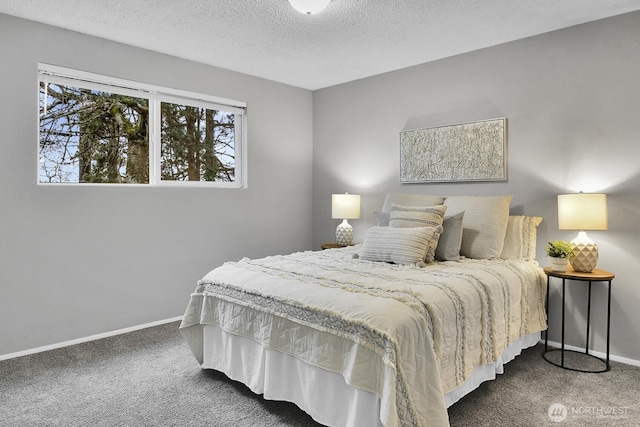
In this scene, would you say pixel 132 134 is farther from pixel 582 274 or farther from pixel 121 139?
pixel 582 274

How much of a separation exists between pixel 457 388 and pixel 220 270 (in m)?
1.57

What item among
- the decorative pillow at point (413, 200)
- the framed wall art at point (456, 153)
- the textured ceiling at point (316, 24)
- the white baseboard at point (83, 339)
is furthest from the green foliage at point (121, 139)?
the framed wall art at point (456, 153)

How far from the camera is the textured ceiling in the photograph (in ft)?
9.07

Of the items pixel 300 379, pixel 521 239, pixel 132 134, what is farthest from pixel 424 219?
pixel 132 134

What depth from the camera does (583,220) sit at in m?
Result: 2.73

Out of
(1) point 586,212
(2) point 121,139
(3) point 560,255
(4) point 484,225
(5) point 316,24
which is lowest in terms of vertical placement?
(3) point 560,255

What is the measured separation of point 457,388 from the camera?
81.8 inches

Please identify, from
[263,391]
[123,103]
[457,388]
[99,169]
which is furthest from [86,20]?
[457,388]

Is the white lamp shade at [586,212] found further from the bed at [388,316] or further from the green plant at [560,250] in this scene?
the bed at [388,316]

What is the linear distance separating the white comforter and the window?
1626 millimetres

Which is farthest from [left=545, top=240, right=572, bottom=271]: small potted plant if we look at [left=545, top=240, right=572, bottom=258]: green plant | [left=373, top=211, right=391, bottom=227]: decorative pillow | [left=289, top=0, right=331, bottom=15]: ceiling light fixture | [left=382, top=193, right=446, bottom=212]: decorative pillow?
[left=289, top=0, right=331, bottom=15]: ceiling light fixture

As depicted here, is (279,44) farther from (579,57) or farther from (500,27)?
(579,57)

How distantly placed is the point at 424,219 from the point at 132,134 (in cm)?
267

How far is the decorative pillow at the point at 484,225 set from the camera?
307cm
